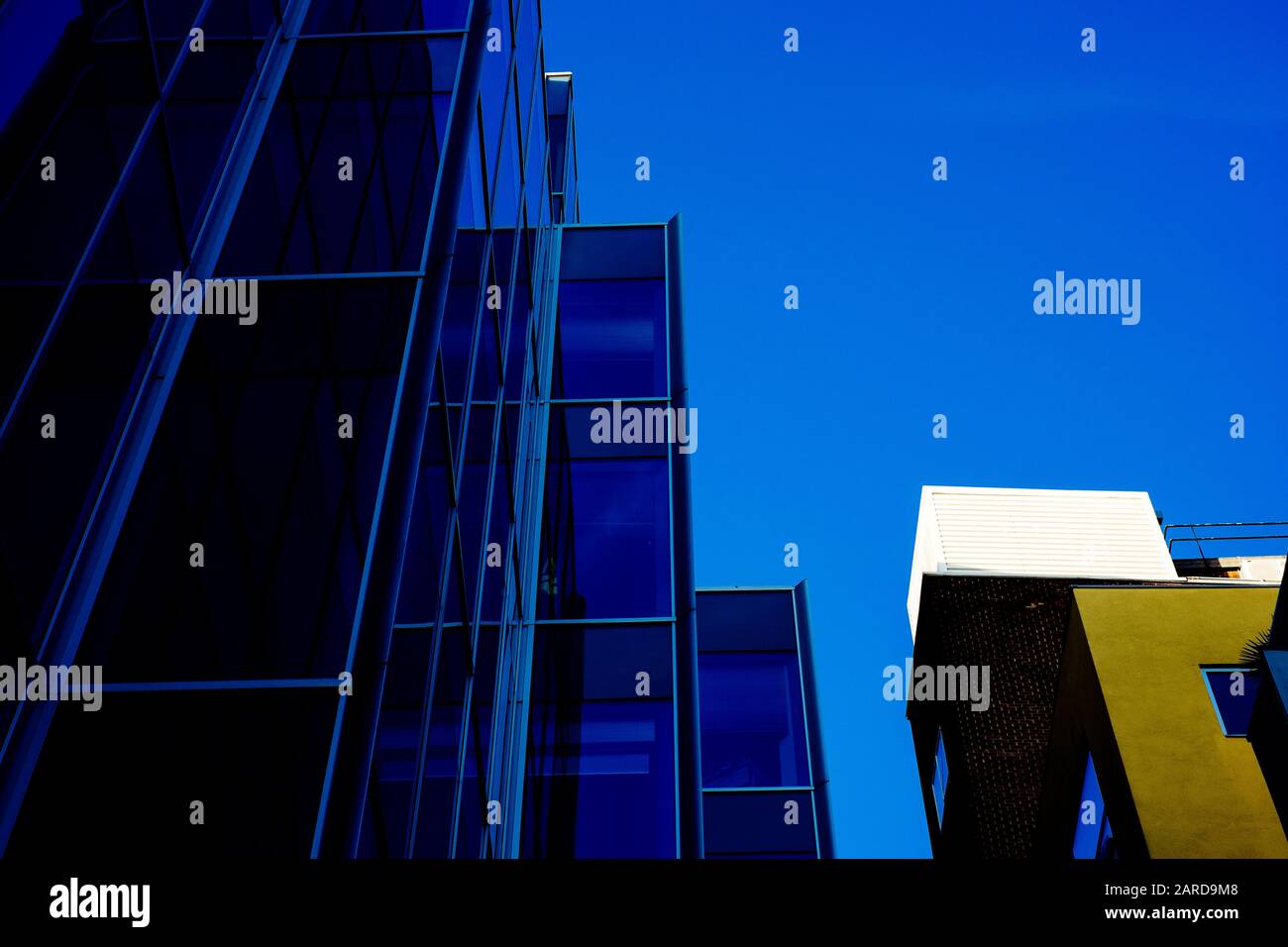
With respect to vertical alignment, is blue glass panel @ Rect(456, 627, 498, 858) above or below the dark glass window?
above

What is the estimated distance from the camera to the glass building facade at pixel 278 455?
6.52 metres

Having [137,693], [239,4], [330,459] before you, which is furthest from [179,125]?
[137,693]

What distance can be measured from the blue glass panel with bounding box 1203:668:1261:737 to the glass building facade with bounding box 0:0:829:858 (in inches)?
273

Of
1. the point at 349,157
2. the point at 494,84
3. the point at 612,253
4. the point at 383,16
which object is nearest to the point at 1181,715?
the point at 494,84

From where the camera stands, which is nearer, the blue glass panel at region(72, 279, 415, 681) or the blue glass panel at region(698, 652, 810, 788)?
the blue glass panel at region(72, 279, 415, 681)

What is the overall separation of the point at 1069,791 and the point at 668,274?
10.7m

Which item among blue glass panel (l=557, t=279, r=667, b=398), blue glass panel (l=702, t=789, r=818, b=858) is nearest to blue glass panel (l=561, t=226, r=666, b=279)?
blue glass panel (l=557, t=279, r=667, b=398)

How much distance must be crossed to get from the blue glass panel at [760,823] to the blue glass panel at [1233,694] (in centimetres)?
689

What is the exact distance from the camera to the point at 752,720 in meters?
22.2

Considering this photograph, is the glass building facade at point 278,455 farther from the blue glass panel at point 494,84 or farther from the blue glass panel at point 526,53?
the blue glass panel at point 526,53

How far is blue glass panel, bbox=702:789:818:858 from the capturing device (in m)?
20.6

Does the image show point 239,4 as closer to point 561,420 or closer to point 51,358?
point 51,358

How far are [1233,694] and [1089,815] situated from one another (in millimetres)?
2653

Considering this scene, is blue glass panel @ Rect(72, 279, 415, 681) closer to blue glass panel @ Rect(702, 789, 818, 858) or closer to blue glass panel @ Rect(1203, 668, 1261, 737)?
blue glass panel @ Rect(1203, 668, 1261, 737)
